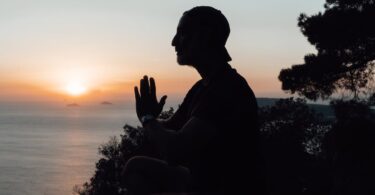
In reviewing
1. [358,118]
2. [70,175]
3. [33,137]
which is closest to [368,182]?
[358,118]

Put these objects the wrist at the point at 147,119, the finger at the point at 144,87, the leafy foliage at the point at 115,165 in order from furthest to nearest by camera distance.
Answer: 1. the leafy foliage at the point at 115,165
2. the finger at the point at 144,87
3. the wrist at the point at 147,119

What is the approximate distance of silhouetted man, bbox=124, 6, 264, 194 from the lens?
2.99 meters

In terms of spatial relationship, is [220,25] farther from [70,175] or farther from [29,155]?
[29,155]

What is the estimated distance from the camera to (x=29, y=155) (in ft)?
431

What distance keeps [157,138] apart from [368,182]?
82.4ft

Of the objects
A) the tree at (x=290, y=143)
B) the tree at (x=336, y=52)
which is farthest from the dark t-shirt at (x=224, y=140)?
the tree at (x=290, y=143)

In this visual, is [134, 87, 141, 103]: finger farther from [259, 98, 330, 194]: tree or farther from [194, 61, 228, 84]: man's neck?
[259, 98, 330, 194]: tree

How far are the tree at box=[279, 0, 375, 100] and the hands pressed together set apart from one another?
19132mm

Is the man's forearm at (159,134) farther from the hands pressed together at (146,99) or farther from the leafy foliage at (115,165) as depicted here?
the leafy foliage at (115,165)

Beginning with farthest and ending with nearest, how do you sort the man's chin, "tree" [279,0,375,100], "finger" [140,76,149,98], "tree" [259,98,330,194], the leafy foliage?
1. the leafy foliage
2. "tree" [259,98,330,194]
3. "tree" [279,0,375,100]
4. the man's chin
5. "finger" [140,76,149,98]

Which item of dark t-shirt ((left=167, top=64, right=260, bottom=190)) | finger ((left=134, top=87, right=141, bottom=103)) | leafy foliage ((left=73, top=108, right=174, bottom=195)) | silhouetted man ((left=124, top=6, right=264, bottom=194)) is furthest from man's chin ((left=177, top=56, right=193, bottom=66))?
leafy foliage ((left=73, top=108, right=174, bottom=195))

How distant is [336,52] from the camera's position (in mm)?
22359

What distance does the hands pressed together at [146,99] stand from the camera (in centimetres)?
317

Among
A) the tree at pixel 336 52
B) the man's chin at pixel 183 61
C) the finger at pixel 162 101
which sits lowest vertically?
the finger at pixel 162 101
